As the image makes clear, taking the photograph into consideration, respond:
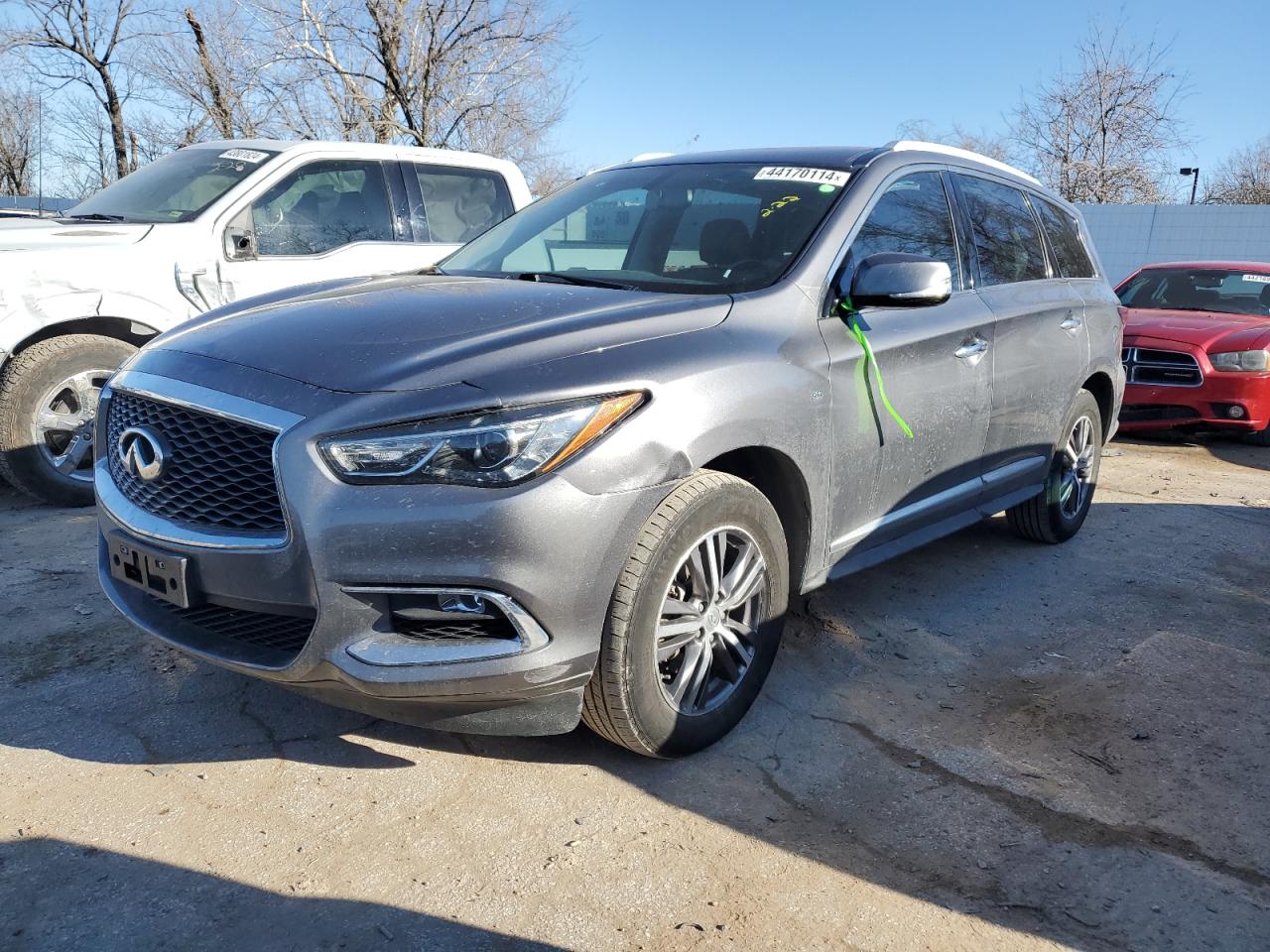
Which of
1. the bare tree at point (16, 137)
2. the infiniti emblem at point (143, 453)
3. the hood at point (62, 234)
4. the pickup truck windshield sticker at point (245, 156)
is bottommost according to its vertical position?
the infiniti emblem at point (143, 453)

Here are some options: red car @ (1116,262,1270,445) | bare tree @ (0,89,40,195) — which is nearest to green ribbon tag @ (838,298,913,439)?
red car @ (1116,262,1270,445)

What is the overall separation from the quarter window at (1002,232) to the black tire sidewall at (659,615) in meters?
1.89

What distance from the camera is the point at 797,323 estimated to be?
3.22 meters

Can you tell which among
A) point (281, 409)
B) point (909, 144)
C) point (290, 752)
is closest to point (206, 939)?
point (290, 752)

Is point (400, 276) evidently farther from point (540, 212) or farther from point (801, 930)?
point (801, 930)

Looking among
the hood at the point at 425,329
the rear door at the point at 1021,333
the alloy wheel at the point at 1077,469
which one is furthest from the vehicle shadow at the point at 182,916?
the alloy wheel at the point at 1077,469

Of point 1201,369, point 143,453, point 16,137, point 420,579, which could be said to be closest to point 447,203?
point 143,453

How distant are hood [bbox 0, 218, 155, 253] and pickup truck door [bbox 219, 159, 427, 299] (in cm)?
50

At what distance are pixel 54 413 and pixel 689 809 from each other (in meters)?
4.34

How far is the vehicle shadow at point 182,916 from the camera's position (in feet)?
7.23

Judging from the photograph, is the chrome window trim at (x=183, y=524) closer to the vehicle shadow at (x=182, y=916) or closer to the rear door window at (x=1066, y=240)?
the vehicle shadow at (x=182, y=916)

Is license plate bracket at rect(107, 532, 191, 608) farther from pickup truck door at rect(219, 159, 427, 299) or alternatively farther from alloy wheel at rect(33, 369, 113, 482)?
pickup truck door at rect(219, 159, 427, 299)

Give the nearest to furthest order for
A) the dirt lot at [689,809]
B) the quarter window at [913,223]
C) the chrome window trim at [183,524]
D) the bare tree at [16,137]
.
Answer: the dirt lot at [689,809] < the chrome window trim at [183,524] < the quarter window at [913,223] < the bare tree at [16,137]

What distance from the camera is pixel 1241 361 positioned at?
8438 mm
